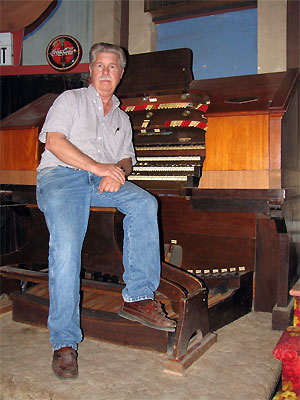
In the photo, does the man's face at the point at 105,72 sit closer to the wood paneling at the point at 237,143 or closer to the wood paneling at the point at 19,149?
the wood paneling at the point at 237,143

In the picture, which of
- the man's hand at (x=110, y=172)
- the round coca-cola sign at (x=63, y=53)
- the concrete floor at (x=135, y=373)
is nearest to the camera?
the concrete floor at (x=135, y=373)

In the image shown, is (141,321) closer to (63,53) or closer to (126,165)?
(126,165)

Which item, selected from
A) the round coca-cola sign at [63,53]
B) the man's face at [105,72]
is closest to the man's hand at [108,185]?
the man's face at [105,72]

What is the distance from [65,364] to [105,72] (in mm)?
1646

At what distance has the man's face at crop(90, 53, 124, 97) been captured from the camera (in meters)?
2.28

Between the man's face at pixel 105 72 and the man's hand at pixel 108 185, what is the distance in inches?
23.1

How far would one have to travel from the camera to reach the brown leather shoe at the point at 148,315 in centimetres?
194

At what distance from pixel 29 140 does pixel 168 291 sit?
1742 mm

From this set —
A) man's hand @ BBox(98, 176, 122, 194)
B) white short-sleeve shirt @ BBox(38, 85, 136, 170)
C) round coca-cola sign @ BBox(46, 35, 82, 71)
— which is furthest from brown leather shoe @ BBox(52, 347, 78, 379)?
round coca-cola sign @ BBox(46, 35, 82, 71)

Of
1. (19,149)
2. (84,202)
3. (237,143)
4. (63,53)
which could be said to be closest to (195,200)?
(237,143)

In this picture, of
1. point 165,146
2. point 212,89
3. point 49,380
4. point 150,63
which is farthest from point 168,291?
point 150,63

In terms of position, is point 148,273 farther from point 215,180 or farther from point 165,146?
point 165,146

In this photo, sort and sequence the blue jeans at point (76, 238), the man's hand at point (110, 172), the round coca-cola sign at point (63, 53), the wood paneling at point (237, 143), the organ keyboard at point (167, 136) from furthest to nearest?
1. the round coca-cola sign at point (63, 53)
2. the organ keyboard at point (167, 136)
3. the wood paneling at point (237, 143)
4. the man's hand at point (110, 172)
5. the blue jeans at point (76, 238)

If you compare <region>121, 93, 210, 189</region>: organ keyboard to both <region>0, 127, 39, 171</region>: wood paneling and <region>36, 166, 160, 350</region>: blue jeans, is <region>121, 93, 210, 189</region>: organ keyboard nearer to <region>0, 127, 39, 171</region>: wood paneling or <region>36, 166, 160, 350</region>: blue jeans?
<region>36, 166, 160, 350</region>: blue jeans
